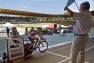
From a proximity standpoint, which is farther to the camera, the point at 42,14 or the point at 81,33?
the point at 42,14

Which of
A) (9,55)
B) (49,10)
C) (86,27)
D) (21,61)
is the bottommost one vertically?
(21,61)

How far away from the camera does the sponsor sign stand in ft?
10.1

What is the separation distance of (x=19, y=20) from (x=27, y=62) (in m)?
4.57

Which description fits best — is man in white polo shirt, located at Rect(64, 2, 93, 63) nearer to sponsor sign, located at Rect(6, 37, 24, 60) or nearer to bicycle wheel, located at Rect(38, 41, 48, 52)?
sponsor sign, located at Rect(6, 37, 24, 60)

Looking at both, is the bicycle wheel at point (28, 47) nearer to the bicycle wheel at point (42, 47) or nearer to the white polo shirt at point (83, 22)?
the bicycle wheel at point (42, 47)

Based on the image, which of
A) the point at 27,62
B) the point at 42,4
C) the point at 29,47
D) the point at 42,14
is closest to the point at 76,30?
the point at 27,62

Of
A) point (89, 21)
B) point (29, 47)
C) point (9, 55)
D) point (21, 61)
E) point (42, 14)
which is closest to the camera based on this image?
point (89, 21)

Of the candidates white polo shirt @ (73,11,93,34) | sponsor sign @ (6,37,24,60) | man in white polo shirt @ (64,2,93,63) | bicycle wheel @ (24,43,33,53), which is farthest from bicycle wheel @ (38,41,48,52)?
white polo shirt @ (73,11,93,34)

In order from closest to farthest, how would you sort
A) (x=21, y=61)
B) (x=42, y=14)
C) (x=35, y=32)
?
(x=21, y=61)
(x=35, y=32)
(x=42, y=14)

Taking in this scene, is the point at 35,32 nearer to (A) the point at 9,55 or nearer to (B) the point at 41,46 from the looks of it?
(B) the point at 41,46

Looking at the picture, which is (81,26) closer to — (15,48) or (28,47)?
(15,48)

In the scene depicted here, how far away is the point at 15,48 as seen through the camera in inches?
127

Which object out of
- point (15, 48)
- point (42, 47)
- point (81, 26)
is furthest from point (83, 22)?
point (42, 47)

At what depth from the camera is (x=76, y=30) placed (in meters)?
1.97
